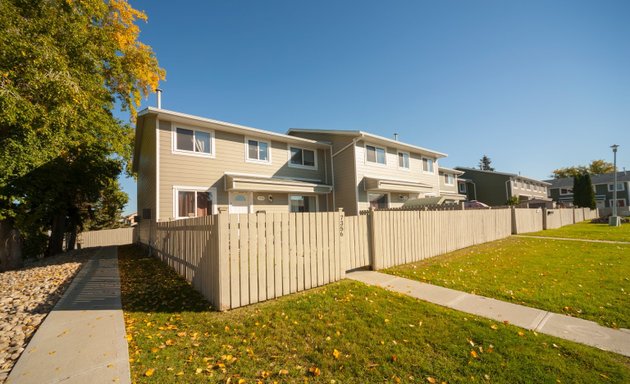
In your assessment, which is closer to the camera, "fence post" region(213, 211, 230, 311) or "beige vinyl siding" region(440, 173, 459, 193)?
"fence post" region(213, 211, 230, 311)

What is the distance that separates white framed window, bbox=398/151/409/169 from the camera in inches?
817

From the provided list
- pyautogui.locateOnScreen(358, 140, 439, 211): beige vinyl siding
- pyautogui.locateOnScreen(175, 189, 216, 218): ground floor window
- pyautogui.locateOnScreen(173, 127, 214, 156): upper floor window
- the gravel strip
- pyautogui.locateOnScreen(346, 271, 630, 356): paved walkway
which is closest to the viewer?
pyautogui.locateOnScreen(346, 271, 630, 356): paved walkway

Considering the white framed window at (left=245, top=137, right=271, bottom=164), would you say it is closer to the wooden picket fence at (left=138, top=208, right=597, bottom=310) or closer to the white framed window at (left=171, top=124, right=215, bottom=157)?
the white framed window at (left=171, top=124, right=215, bottom=157)

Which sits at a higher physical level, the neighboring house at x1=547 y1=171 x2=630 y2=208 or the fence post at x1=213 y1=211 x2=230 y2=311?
the neighboring house at x1=547 y1=171 x2=630 y2=208

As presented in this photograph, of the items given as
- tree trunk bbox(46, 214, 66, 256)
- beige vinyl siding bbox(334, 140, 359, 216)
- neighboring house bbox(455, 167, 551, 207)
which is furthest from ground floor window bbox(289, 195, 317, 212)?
neighboring house bbox(455, 167, 551, 207)

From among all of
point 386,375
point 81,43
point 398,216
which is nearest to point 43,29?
point 81,43

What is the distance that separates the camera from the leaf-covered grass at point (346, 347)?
291 cm

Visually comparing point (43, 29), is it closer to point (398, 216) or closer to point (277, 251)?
point (277, 251)

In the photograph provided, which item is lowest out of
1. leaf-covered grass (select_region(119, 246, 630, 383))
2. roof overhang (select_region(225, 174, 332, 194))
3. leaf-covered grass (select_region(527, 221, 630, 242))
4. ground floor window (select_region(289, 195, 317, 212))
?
leaf-covered grass (select_region(527, 221, 630, 242))

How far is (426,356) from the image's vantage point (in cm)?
324

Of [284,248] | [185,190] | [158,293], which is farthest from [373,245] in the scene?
[185,190]

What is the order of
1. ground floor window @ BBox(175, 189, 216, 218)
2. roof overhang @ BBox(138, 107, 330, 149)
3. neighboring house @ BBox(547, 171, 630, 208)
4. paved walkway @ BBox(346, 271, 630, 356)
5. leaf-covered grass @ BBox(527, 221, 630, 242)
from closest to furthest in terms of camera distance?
paved walkway @ BBox(346, 271, 630, 356), roof overhang @ BBox(138, 107, 330, 149), ground floor window @ BBox(175, 189, 216, 218), leaf-covered grass @ BBox(527, 221, 630, 242), neighboring house @ BBox(547, 171, 630, 208)

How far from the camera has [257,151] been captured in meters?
15.3

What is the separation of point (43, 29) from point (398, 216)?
45.4 ft
